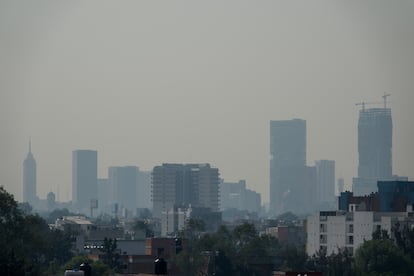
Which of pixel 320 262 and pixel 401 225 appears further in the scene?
pixel 401 225

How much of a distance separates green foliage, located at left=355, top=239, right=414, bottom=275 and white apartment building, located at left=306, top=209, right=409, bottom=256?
1842 centimetres

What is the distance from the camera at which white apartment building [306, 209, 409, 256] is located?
126769 mm

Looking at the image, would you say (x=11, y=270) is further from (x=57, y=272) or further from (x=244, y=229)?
(x=244, y=229)

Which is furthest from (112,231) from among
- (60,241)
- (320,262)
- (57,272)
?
(57,272)

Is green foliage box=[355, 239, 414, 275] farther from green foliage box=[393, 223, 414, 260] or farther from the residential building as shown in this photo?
the residential building

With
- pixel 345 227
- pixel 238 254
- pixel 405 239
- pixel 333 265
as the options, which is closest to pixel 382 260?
pixel 333 265

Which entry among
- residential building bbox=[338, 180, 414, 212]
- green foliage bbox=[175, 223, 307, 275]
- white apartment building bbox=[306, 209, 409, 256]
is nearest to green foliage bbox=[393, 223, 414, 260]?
green foliage bbox=[175, 223, 307, 275]

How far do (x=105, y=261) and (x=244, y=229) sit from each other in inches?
1026

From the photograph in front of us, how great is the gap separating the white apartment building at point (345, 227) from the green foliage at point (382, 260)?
18.4 metres

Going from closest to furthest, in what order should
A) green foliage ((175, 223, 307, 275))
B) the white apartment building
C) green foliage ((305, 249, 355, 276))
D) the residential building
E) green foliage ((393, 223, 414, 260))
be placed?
green foliage ((305, 249, 355, 276)) → green foliage ((175, 223, 307, 275)) → green foliage ((393, 223, 414, 260)) → the white apartment building → the residential building

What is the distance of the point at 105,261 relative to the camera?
4099 inches

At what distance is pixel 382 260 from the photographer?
102m

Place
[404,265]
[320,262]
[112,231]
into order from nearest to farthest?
[404,265], [320,262], [112,231]

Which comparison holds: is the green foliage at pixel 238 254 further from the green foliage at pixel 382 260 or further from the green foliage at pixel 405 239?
the green foliage at pixel 405 239
